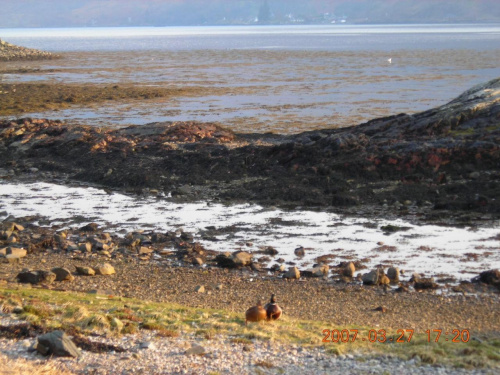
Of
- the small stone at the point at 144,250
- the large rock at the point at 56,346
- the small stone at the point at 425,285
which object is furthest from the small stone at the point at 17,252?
the small stone at the point at 425,285

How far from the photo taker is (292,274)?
10766mm

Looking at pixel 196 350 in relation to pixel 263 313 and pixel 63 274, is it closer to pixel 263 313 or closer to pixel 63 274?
pixel 263 313

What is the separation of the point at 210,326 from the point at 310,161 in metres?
10.4

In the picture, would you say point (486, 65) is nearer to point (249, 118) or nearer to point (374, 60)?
point (374, 60)

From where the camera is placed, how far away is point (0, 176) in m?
19.2

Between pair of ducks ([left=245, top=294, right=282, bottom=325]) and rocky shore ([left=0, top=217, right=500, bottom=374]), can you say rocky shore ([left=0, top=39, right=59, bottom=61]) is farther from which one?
pair of ducks ([left=245, top=294, right=282, bottom=325])

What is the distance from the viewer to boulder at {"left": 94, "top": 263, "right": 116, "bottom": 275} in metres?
11.0

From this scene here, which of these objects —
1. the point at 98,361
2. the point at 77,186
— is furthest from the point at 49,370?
the point at 77,186

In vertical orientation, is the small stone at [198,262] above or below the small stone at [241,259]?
below

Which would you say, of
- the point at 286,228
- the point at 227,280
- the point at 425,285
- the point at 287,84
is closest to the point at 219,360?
the point at 227,280

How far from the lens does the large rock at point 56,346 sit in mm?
7051

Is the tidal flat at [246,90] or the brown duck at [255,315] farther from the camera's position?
the tidal flat at [246,90]
